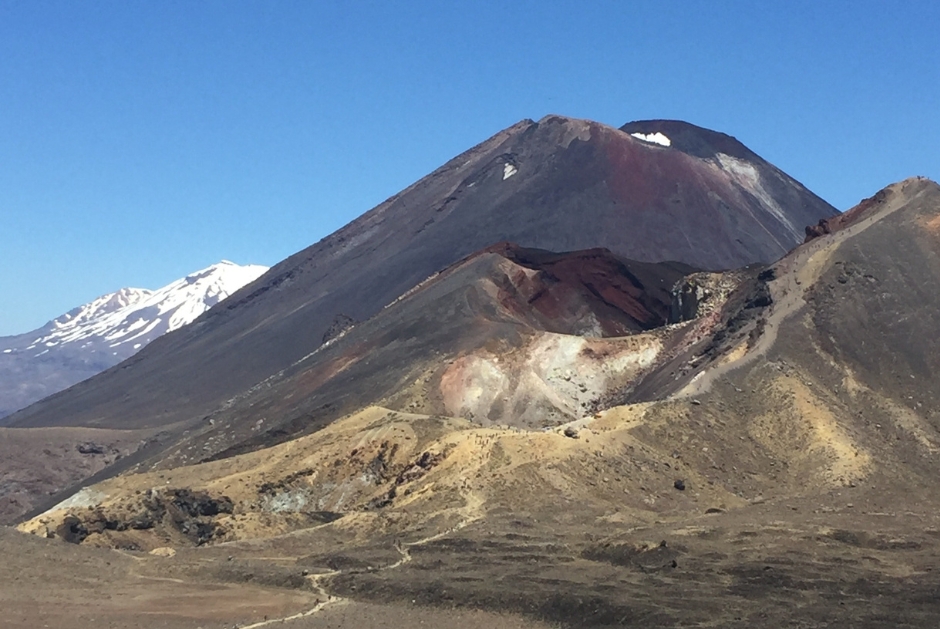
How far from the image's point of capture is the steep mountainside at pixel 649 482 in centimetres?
4491

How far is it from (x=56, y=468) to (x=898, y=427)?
7916cm

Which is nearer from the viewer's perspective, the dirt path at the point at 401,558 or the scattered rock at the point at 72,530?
the dirt path at the point at 401,558

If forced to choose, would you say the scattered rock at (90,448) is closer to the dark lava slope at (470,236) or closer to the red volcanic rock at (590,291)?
the dark lava slope at (470,236)

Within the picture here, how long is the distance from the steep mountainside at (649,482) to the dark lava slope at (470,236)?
143 ft

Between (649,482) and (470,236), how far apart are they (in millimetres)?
93713

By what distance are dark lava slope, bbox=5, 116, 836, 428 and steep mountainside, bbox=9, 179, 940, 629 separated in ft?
143

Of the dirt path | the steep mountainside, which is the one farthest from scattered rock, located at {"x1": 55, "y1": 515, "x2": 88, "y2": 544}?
the dirt path

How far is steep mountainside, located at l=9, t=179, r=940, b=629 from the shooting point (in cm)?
4491

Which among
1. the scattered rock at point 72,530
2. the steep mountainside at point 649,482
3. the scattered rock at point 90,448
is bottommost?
the steep mountainside at point 649,482

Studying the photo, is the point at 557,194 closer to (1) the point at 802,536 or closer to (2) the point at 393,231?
(2) the point at 393,231

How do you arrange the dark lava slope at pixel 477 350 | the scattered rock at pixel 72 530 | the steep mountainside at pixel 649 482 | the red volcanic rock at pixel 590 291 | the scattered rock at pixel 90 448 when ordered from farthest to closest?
the scattered rock at pixel 90 448, the red volcanic rock at pixel 590 291, the dark lava slope at pixel 477 350, the scattered rock at pixel 72 530, the steep mountainside at pixel 649 482

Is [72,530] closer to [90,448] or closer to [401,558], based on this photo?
[401,558]

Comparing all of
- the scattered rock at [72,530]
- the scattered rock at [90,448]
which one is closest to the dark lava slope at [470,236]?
the scattered rock at [90,448]

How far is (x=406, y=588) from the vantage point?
155 ft
